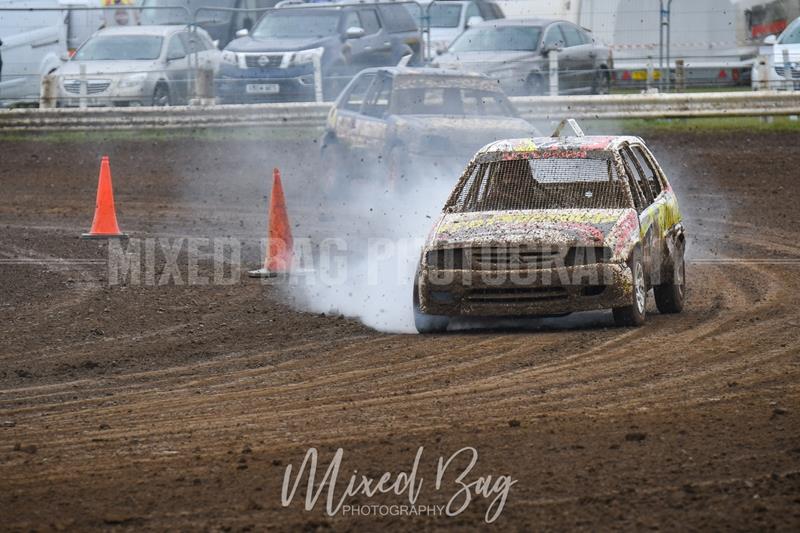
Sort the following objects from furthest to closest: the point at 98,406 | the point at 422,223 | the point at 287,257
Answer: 1. the point at 422,223
2. the point at 287,257
3. the point at 98,406

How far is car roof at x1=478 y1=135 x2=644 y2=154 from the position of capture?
1048cm

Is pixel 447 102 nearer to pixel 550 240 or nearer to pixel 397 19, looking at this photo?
pixel 550 240

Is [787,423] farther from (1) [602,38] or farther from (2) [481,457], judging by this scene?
(1) [602,38]

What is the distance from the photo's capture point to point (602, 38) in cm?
2784

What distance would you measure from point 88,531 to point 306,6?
21916mm

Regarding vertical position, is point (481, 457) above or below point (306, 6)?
below

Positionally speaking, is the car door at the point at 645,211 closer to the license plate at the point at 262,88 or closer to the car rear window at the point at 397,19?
the license plate at the point at 262,88

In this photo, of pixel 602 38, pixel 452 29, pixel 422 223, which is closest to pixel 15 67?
pixel 452 29

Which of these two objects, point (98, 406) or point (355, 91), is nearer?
point (98, 406)

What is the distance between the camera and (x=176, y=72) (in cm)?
2648

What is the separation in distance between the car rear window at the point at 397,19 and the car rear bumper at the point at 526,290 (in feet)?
57.1

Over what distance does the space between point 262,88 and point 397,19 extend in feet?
Answer: 9.29

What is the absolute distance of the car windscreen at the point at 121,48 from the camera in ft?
86.4

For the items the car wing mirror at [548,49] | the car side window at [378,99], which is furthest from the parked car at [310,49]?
the car side window at [378,99]
